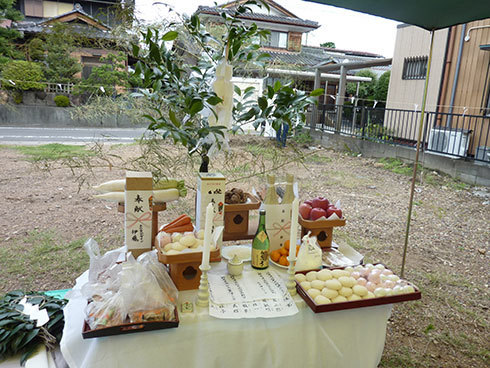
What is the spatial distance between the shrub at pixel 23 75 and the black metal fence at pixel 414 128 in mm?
7788

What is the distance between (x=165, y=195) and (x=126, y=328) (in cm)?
62

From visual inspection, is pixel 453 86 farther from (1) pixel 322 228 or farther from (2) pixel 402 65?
(1) pixel 322 228

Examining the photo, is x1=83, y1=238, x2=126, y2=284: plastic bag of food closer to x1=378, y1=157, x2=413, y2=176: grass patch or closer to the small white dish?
the small white dish

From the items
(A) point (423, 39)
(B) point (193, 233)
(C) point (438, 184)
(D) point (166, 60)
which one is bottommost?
(C) point (438, 184)

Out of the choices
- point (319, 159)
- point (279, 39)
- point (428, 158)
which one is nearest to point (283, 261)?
point (428, 158)

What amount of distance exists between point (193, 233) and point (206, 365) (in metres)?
0.44

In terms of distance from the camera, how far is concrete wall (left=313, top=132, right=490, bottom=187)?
203 inches

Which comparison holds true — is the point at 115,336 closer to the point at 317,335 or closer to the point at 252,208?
the point at 317,335

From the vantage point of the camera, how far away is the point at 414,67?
7.57m

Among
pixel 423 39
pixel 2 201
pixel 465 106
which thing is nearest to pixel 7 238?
pixel 2 201

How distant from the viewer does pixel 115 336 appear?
0.95 meters

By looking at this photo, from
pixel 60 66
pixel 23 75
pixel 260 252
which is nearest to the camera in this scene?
pixel 260 252

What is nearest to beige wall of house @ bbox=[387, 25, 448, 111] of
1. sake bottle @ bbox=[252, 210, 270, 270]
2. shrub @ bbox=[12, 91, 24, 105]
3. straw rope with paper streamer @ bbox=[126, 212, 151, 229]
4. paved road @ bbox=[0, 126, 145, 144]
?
paved road @ bbox=[0, 126, 145, 144]

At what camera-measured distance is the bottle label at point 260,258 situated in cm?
131
